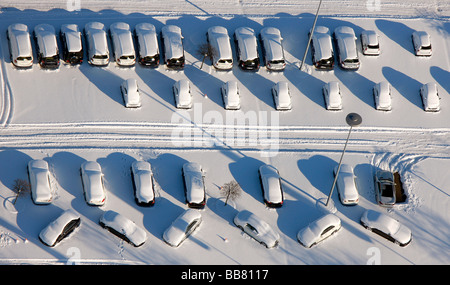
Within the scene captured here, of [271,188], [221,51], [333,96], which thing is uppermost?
[221,51]

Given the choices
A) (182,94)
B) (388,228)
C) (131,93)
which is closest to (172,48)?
(182,94)

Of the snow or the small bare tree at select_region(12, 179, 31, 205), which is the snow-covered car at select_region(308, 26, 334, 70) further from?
the small bare tree at select_region(12, 179, 31, 205)

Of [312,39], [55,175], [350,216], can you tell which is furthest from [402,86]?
[55,175]

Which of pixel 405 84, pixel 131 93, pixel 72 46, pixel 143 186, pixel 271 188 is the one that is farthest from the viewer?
pixel 405 84

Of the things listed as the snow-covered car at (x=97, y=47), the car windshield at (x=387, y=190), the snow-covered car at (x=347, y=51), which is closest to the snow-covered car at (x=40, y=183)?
the snow-covered car at (x=97, y=47)

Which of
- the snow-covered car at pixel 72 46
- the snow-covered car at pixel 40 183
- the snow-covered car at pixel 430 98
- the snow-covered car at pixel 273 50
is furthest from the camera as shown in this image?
the snow-covered car at pixel 273 50

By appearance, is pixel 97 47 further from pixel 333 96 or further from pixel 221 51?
pixel 333 96

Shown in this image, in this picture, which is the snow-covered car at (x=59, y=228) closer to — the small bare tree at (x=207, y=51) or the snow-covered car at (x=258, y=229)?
the snow-covered car at (x=258, y=229)
